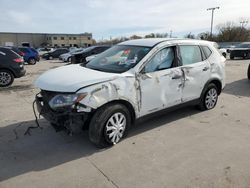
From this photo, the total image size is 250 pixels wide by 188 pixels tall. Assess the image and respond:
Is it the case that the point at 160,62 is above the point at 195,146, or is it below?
above

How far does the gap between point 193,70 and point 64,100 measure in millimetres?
2865

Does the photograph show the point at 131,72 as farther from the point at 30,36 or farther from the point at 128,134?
the point at 30,36

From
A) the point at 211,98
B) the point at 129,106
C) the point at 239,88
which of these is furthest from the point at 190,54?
the point at 239,88

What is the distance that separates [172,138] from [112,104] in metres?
1.30

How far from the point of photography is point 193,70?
5.47 metres

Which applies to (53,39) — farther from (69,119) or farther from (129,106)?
(69,119)

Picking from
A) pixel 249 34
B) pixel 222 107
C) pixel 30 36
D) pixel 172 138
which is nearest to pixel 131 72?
pixel 172 138

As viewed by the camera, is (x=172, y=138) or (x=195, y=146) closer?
(x=195, y=146)

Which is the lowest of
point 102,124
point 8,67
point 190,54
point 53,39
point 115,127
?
point 115,127

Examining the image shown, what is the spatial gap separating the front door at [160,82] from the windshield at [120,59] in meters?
0.25

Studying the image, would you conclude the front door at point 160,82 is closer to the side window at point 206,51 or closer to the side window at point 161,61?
the side window at point 161,61

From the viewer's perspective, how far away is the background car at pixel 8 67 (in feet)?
32.1

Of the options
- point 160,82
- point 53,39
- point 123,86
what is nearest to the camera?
point 123,86

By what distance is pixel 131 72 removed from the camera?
4.43 m
